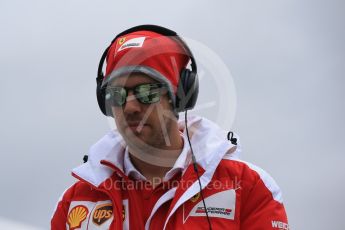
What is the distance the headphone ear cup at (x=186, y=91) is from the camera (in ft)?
18.3

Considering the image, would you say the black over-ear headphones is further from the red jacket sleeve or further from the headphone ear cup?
the red jacket sleeve

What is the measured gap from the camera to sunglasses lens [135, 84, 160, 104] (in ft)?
17.2

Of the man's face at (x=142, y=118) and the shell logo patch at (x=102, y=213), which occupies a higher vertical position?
the man's face at (x=142, y=118)

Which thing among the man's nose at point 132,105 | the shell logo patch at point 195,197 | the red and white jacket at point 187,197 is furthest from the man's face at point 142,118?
the shell logo patch at point 195,197

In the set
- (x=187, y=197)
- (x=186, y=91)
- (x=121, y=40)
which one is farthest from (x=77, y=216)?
(x=121, y=40)

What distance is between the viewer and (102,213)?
18.0ft

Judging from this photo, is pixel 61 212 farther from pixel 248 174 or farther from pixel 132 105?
pixel 248 174

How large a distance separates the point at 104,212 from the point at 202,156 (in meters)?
1.03

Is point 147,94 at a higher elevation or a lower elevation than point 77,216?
higher

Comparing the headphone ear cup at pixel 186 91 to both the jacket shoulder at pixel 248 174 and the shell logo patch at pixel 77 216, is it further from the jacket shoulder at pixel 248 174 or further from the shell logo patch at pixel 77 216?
the shell logo patch at pixel 77 216

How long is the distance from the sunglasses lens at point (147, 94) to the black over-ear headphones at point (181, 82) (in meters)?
0.31

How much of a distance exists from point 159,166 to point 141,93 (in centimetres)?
74

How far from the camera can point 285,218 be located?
17.4 feet

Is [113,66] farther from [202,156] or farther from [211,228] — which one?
[211,228]
